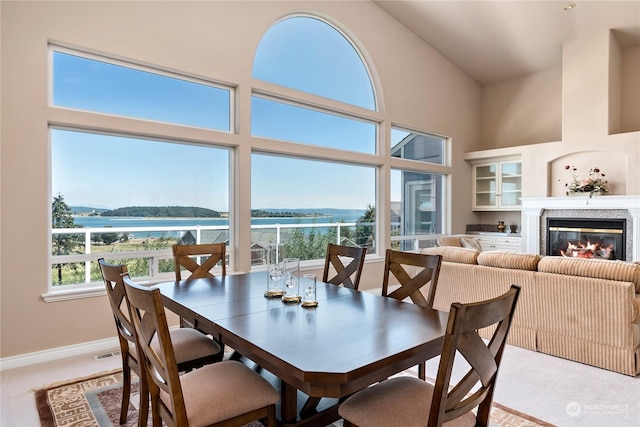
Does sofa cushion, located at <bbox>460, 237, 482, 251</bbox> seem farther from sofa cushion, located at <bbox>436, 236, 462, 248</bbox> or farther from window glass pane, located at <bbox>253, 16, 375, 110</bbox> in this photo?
window glass pane, located at <bbox>253, 16, 375, 110</bbox>

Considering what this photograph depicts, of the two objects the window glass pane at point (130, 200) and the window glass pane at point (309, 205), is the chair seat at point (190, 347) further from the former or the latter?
the window glass pane at point (309, 205)

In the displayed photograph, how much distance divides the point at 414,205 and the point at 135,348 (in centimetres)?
529

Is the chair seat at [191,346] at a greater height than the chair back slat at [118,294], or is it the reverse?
the chair back slat at [118,294]

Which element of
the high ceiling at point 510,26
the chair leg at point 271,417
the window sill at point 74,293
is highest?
the high ceiling at point 510,26

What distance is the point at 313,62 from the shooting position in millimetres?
5129

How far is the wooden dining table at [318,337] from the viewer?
52.2 inches

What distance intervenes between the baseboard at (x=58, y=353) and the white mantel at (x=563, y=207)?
6.17m

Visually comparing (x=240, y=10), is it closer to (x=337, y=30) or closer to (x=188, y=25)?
(x=188, y=25)

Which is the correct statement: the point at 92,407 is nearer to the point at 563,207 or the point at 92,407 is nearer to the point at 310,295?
the point at 310,295

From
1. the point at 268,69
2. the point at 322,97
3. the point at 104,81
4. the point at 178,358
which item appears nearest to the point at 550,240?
the point at 322,97

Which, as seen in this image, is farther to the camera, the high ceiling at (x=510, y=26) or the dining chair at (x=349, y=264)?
the high ceiling at (x=510, y=26)

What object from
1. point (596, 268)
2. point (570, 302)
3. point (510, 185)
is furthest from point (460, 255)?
point (510, 185)

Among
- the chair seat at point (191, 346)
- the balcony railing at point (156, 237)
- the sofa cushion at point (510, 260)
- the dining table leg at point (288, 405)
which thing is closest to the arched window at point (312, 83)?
the balcony railing at point (156, 237)

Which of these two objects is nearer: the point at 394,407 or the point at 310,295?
the point at 394,407
